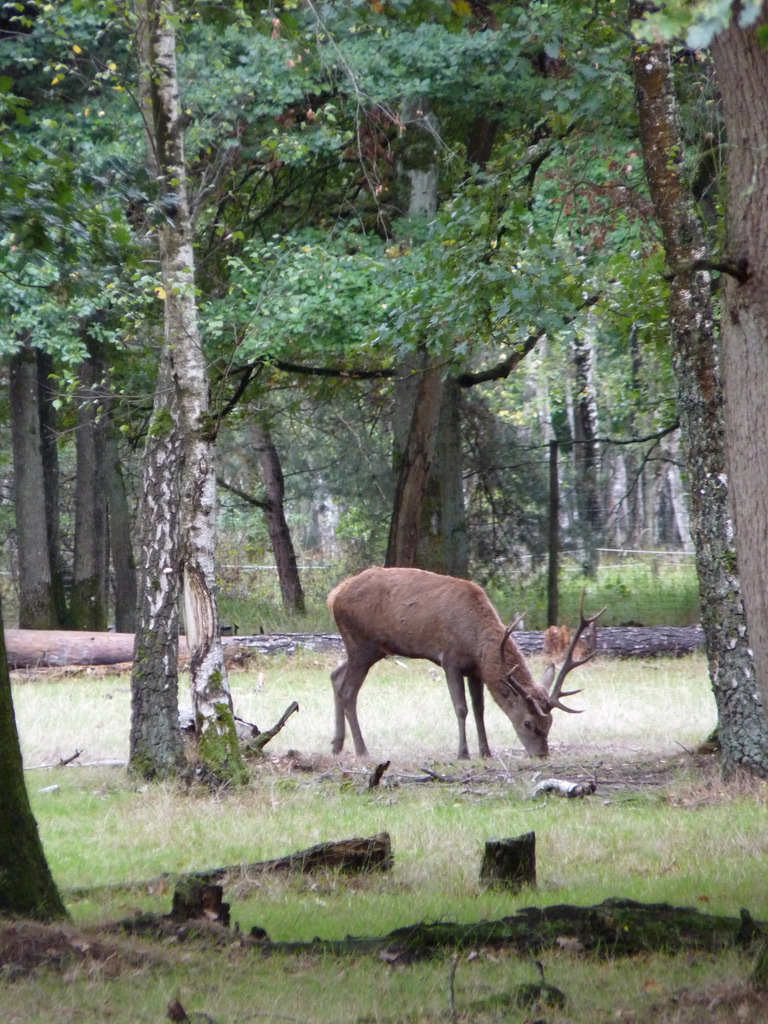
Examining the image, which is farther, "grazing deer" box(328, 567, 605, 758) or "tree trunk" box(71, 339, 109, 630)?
"tree trunk" box(71, 339, 109, 630)

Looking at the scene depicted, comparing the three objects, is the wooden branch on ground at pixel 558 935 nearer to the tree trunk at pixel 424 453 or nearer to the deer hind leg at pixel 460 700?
the deer hind leg at pixel 460 700

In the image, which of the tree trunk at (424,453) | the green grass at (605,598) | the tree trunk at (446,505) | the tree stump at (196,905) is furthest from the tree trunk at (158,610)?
the green grass at (605,598)

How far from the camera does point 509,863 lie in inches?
255

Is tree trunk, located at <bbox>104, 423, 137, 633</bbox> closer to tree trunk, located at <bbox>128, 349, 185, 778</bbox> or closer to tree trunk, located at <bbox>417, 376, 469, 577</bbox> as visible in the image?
tree trunk, located at <bbox>417, 376, 469, 577</bbox>

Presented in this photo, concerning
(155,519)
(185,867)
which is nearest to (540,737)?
(155,519)

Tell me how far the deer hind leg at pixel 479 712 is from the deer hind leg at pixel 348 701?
111 cm

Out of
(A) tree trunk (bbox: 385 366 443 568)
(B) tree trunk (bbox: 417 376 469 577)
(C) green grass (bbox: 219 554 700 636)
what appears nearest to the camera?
(A) tree trunk (bbox: 385 366 443 568)

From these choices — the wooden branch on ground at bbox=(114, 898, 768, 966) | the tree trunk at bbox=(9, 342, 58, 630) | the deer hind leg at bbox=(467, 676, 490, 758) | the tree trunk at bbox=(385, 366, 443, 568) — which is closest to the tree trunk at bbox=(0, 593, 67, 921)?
the wooden branch on ground at bbox=(114, 898, 768, 966)

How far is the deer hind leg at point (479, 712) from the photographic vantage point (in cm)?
1185

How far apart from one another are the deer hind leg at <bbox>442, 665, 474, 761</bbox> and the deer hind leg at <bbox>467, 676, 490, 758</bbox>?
0.15 metres

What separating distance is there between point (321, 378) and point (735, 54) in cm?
1858

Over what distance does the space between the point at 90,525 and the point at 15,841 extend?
696 inches

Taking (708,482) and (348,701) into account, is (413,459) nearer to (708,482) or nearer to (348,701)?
(348,701)

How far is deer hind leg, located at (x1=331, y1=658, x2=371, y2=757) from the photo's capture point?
39.2 feet
